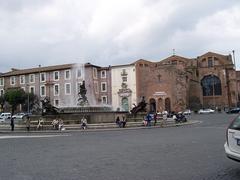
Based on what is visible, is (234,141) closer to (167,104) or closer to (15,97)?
(167,104)

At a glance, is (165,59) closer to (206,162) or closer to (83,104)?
(83,104)

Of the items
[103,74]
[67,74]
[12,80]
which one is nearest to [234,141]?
[67,74]

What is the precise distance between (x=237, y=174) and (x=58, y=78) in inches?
3056

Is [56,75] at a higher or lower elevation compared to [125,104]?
higher

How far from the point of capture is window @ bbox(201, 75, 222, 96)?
299 feet

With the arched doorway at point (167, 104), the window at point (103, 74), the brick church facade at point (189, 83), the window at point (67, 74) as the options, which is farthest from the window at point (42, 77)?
the arched doorway at point (167, 104)

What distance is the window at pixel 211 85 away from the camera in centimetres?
9112

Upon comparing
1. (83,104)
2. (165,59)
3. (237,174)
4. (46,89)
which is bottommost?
(237,174)

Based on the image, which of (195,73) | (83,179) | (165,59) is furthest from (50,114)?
(165,59)

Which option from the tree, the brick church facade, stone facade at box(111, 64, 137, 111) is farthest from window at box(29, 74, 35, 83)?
the brick church facade

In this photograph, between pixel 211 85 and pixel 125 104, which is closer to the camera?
pixel 125 104

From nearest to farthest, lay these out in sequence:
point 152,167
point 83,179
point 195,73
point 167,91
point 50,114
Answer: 1. point 83,179
2. point 152,167
3. point 50,114
4. point 167,91
5. point 195,73

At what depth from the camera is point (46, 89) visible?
83688 millimetres

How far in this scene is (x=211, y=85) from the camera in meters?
92.6
